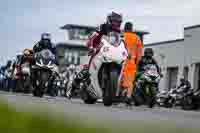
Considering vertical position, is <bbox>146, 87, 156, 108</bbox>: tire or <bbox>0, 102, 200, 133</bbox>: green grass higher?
<bbox>0, 102, 200, 133</bbox>: green grass

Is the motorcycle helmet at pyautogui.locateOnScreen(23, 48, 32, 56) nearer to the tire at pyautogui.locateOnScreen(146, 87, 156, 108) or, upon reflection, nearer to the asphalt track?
the tire at pyautogui.locateOnScreen(146, 87, 156, 108)

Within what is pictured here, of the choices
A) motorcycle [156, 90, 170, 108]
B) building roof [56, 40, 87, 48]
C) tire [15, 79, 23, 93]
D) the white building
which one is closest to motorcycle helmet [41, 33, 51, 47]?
tire [15, 79, 23, 93]

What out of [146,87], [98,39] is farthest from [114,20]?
[146,87]

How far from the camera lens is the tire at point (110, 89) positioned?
11625 mm

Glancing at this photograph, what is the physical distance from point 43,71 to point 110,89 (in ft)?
16.4

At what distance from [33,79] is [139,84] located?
2.49m

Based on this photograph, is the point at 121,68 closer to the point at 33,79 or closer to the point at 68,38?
the point at 33,79

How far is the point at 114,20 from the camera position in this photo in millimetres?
12109

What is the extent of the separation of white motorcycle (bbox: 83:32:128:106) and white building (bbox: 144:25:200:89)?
28048 mm

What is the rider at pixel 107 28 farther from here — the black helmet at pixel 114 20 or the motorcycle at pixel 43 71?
the motorcycle at pixel 43 71

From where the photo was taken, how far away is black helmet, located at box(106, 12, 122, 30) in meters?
12.1

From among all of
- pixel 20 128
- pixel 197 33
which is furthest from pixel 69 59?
pixel 20 128

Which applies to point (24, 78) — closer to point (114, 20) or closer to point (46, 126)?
point (114, 20)

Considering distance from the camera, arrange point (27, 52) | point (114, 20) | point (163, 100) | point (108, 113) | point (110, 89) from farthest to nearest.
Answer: point (163, 100), point (27, 52), point (114, 20), point (110, 89), point (108, 113)
